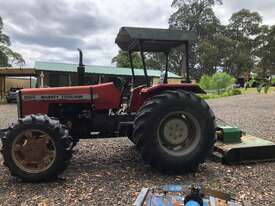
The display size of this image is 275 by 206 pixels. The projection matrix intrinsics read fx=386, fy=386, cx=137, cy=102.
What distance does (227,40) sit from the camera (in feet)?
208

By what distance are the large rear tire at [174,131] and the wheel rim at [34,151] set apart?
48.6 inches

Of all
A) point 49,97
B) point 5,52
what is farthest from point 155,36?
point 5,52

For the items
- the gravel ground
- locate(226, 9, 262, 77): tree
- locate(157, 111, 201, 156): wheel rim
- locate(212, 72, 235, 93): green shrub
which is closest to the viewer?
the gravel ground

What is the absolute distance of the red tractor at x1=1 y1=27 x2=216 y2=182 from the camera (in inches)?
208

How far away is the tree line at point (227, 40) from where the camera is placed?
61.8 meters

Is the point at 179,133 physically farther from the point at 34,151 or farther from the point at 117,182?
the point at 34,151

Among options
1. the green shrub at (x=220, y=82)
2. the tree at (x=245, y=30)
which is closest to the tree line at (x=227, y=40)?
the tree at (x=245, y=30)

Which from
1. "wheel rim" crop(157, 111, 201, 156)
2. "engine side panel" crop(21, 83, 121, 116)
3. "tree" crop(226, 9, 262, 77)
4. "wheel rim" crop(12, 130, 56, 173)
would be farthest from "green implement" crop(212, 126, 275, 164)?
"tree" crop(226, 9, 262, 77)

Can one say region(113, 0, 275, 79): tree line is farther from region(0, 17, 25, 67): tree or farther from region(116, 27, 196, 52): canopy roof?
region(116, 27, 196, 52): canopy roof

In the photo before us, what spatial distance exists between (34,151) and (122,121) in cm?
152

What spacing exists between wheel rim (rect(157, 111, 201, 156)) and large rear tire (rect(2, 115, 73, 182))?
4.65ft

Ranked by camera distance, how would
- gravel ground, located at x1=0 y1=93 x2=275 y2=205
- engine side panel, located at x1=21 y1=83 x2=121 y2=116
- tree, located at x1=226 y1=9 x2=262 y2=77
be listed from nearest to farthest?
1. gravel ground, located at x1=0 y1=93 x2=275 y2=205
2. engine side panel, located at x1=21 y1=83 x2=121 y2=116
3. tree, located at x1=226 y1=9 x2=262 y2=77

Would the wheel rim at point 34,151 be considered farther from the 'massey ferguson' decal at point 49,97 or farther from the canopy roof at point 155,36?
the canopy roof at point 155,36

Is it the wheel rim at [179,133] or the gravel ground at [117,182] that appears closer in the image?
the gravel ground at [117,182]
